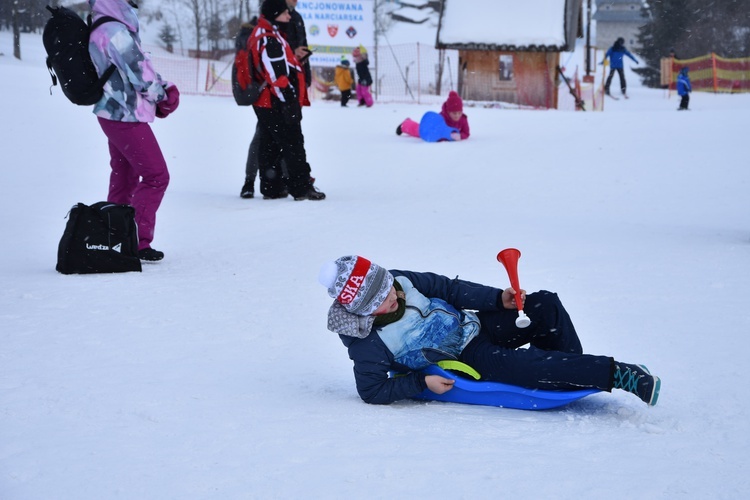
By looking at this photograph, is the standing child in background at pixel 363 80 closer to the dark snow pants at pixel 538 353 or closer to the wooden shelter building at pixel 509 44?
the wooden shelter building at pixel 509 44

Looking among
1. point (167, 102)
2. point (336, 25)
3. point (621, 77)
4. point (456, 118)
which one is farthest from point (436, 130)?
point (336, 25)

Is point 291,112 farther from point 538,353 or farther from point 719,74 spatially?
point 719,74

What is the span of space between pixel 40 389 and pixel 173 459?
970mm

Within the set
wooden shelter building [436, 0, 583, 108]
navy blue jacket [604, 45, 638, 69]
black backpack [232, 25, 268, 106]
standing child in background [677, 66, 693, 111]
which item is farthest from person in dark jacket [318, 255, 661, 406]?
navy blue jacket [604, 45, 638, 69]

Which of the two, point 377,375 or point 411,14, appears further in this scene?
point 411,14

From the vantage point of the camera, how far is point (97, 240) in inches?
215

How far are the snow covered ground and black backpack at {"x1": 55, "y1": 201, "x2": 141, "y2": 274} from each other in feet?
0.52

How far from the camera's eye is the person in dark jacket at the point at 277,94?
8156 mm

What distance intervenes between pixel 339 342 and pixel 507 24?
80.0 ft

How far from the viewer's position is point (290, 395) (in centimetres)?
341

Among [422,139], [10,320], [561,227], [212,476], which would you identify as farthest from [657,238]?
[422,139]

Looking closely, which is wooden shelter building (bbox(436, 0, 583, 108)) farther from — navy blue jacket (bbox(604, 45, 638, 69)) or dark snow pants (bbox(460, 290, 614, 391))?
dark snow pants (bbox(460, 290, 614, 391))

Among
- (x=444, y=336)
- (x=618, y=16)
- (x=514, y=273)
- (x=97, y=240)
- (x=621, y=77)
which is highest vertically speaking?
(x=618, y=16)

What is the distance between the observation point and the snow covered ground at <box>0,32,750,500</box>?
2527mm
